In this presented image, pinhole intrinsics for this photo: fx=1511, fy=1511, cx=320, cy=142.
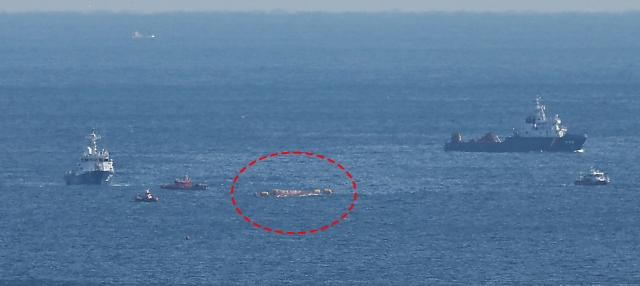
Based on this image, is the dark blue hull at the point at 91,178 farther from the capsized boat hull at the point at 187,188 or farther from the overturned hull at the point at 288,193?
the overturned hull at the point at 288,193

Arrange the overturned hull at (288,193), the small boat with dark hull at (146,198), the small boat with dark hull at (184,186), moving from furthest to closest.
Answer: the small boat with dark hull at (184,186) < the overturned hull at (288,193) < the small boat with dark hull at (146,198)

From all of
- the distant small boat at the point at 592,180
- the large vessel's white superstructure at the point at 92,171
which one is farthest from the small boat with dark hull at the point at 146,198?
the distant small boat at the point at 592,180

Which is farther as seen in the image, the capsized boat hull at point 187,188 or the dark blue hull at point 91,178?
the dark blue hull at point 91,178

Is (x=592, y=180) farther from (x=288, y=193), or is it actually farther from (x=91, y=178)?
(x=91, y=178)

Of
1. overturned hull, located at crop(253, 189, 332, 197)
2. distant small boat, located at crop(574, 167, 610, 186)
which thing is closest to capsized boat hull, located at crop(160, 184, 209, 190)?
overturned hull, located at crop(253, 189, 332, 197)

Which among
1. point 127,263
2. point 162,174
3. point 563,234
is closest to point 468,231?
point 563,234

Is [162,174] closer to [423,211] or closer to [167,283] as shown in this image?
[423,211]

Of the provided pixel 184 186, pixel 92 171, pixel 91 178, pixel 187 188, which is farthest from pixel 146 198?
pixel 91 178

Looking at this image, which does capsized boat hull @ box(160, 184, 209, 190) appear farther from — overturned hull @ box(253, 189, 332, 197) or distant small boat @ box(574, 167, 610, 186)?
distant small boat @ box(574, 167, 610, 186)
